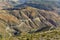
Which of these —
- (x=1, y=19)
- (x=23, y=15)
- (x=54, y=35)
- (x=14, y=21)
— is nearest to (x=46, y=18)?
(x=23, y=15)

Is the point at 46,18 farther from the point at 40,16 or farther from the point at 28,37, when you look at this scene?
the point at 28,37

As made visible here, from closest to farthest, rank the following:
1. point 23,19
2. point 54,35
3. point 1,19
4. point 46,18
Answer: point 54,35
point 1,19
point 23,19
point 46,18

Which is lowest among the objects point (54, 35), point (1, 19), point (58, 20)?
point (58, 20)

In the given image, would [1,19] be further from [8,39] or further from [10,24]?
[8,39]

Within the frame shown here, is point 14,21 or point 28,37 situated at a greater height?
point 28,37

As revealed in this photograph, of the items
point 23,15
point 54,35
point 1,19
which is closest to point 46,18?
point 23,15

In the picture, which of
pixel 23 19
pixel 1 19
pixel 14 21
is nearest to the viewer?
pixel 1 19

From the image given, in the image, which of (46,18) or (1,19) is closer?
(1,19)
